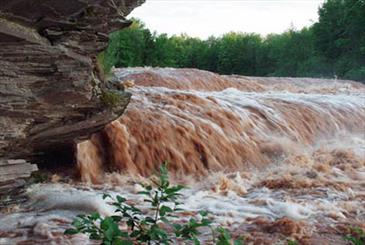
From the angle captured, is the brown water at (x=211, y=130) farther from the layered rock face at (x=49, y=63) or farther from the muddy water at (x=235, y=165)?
the layered rock face at (x=49, y=63)

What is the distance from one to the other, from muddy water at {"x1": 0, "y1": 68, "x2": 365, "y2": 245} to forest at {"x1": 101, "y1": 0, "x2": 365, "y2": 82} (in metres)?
9.99

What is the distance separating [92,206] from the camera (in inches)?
186

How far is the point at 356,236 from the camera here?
421cm

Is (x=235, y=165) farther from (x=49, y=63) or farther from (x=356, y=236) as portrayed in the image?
(x=49, y=63)

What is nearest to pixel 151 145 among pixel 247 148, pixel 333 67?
pixel 247 148

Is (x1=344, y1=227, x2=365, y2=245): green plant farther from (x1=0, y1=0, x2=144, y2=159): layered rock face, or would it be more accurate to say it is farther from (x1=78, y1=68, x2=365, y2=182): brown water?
(x1=78, y1=68, x2=365, y2=182): brown water

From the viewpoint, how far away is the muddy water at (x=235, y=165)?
448cm

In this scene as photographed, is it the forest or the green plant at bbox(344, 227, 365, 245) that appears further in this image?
the forest

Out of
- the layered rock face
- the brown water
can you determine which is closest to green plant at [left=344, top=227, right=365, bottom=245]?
the layered rock face

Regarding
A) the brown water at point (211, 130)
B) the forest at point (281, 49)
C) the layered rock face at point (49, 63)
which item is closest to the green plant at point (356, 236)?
the layered rock face at point (49, 63)

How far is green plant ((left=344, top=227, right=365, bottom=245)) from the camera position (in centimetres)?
395

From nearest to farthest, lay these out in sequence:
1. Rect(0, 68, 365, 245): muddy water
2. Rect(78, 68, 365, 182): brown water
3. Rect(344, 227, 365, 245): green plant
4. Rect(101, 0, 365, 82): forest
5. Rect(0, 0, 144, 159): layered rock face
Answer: Rect(0, 0, 144, 159): layered rock face, Rect(344, 227, 365, 245): green plant, Rect(0, 68, 365, 245): muddy water, Rect(78, 68, 365, 182): brown water, Rect(101, 0, 365, 82): forest

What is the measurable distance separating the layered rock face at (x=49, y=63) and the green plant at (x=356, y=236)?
94.6 inches

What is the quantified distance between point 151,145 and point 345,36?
1834 centimetres
